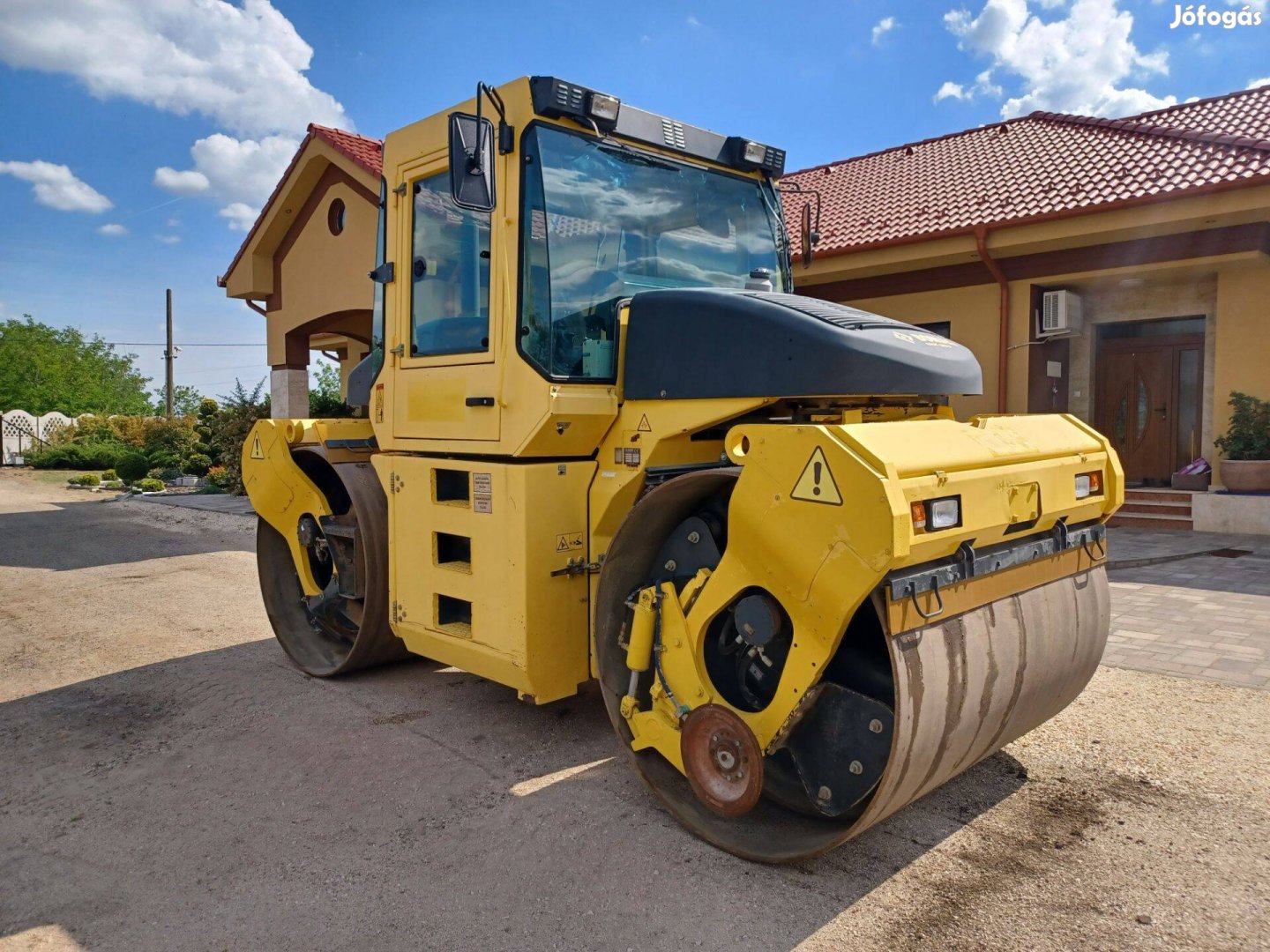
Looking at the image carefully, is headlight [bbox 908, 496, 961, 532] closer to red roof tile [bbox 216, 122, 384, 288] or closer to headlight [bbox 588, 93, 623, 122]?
headlight [bbox 588, 93, 623, 122]

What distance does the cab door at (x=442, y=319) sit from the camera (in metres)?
4.01

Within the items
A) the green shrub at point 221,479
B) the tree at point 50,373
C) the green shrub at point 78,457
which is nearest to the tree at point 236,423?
the green shrub at point 221,479

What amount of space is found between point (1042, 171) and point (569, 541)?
10825 mm

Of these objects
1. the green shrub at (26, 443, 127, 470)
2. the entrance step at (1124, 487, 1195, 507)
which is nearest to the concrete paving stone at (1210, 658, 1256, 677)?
the entrance step at (1124, 487, 1195, 507)

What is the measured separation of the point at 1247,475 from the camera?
391 inches

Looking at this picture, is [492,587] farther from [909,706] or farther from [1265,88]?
[1265,88]

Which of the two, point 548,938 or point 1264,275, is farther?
point 1264,275

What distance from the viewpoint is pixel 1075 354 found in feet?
40.4

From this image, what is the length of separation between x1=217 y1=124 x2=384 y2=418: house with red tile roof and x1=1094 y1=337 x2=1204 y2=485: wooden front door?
33.1ft

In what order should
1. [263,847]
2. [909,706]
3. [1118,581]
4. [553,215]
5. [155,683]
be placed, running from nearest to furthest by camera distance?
[909,706] < [263,847] < [553,215] < [155,683] < [1118,581]

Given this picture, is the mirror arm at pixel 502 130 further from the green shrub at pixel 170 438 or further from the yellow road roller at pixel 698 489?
the green shrub at pixel 170 438

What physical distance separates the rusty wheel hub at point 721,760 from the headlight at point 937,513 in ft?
2.85

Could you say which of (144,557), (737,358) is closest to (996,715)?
(737,358)

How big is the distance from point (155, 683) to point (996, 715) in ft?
14.8
